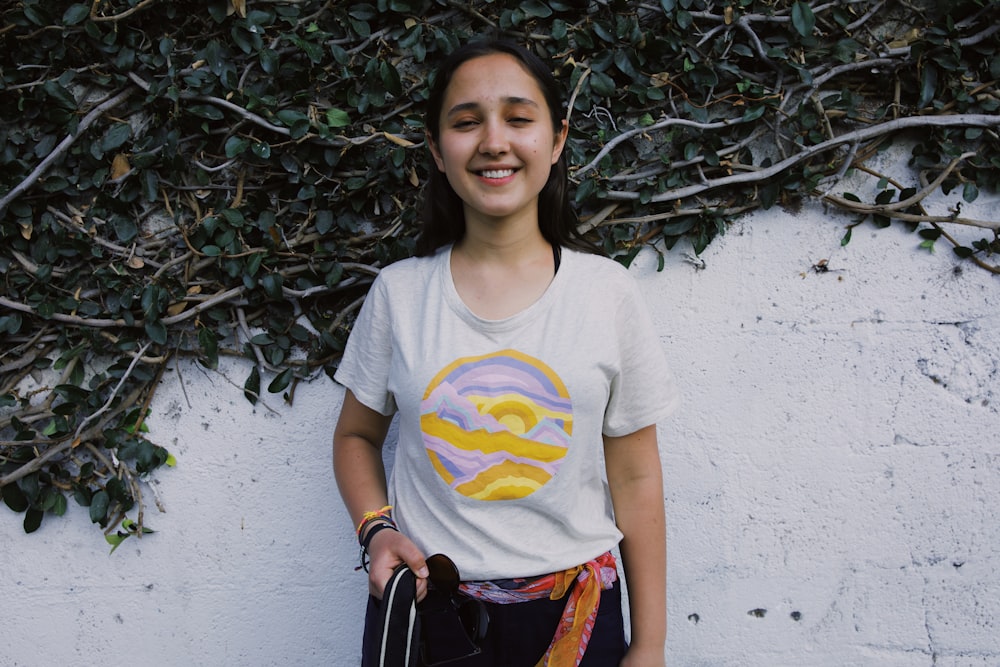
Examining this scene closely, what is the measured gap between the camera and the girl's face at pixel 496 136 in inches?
55.2

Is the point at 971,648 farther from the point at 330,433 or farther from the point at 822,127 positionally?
the point at 330,433

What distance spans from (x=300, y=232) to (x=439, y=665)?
3.50ft

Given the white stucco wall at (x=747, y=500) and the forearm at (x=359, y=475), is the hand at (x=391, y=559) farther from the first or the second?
the white stucco wall at (x=747, y=500)

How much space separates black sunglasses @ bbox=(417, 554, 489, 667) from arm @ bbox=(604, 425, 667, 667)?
1.15 ft

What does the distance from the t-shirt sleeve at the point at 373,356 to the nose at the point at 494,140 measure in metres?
0.37

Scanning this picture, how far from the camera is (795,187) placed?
1.79 m

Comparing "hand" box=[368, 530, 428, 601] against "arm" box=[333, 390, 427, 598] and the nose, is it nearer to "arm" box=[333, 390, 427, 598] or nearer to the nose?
"arm" box=[333, 390, 427, 598]

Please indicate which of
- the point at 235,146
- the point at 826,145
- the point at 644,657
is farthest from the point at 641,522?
the point at 235,146

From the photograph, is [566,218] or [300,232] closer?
[566,218]

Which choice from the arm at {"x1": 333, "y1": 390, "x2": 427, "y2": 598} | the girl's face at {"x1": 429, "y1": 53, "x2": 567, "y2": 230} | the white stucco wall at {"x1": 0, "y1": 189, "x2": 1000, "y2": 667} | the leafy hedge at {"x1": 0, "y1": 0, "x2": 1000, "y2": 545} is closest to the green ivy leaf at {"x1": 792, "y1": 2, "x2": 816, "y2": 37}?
the leafy hedge at {"x1": 0, "y1": 0, "x2": 1000, "y2": 545}

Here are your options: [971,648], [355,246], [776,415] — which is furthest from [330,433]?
[971,648]

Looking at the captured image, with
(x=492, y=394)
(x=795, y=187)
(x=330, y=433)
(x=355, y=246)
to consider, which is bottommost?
(x=330, y=433)

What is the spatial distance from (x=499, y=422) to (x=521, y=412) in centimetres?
5

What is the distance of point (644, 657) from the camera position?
1.47 metres
